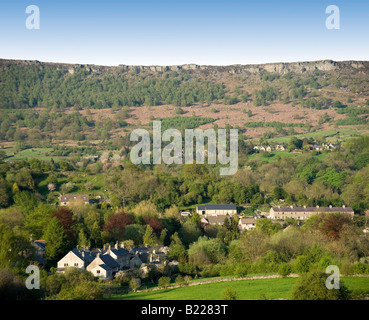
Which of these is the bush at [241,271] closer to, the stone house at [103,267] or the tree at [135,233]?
the stone house at [103,267]

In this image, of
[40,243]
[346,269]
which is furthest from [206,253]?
[40,243]

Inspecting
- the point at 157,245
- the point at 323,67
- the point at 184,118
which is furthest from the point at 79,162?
the point at 323,67

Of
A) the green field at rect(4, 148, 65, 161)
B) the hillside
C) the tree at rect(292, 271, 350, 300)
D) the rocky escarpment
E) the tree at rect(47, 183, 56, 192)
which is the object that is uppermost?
the rocky escarpment

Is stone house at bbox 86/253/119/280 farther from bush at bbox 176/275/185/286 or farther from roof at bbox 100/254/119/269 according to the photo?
bush at bbox 176/275/185/286

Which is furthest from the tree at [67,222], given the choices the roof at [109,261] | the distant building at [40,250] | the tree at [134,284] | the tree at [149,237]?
the tree at [134,284]

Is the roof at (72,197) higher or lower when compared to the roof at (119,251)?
higher

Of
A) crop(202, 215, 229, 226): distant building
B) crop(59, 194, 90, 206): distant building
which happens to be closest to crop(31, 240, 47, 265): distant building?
crop(59, 194, 90, 206): distant building

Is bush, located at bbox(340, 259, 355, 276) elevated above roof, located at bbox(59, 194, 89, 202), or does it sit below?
below
